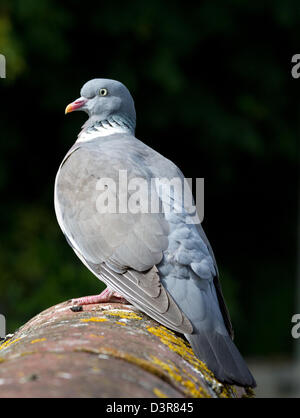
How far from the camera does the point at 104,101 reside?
3.90 m

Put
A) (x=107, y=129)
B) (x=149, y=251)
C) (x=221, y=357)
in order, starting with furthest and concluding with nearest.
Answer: (x=107, y=129) < (x=149, y=251) < (x=221, y=357)

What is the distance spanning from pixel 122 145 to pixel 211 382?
5.11 feet

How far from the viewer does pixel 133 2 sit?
25.1ft

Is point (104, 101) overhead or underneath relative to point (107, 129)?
overhead

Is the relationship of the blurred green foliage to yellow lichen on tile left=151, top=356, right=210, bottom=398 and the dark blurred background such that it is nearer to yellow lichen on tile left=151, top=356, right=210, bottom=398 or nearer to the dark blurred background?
the dark blurred background

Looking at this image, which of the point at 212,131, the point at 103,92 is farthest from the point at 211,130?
the point at 103,92

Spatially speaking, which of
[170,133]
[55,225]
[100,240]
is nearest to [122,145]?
[100,240]

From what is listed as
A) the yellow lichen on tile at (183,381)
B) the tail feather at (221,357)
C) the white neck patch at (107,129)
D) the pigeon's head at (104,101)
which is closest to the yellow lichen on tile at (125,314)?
the tail feather at (221,357)

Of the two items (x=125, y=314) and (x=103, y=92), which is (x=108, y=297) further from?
(x=103, y=92)

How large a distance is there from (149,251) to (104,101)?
4.20ft

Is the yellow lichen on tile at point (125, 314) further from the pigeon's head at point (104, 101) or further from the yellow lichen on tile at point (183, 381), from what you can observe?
the pigeon's head at point (104, 101)

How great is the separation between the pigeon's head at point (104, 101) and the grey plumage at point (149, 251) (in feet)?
0.97

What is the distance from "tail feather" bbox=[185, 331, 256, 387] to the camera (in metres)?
2.36

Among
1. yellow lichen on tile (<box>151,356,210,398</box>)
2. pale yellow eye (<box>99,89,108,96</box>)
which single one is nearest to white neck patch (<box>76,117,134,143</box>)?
pale yellow eye (<box>99,89,108,96</box>)
